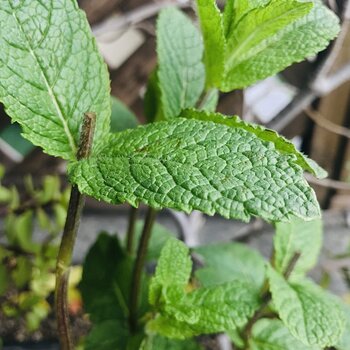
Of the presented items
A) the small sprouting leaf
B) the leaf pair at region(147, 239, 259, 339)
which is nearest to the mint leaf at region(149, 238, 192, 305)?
the leaf pair at region(147, 239, 259, 339)

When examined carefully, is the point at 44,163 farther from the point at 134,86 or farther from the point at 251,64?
the point at 251,64

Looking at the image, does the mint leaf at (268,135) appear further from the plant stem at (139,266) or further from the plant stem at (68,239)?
the plant stem at (139,266)

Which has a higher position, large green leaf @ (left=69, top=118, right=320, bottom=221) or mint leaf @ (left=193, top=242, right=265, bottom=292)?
large green leaf @ (left=69, top=118, right=320, bottom=221)

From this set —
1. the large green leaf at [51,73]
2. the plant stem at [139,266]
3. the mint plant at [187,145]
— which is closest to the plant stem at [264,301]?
the mint plant at [187,145]

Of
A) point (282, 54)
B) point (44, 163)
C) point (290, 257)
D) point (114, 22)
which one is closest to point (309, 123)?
point (114, 22)

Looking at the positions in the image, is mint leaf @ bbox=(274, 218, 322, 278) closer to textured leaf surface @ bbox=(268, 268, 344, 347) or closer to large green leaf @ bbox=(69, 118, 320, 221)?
textured leaf surface @ bbox=(268, 268, 344, 347)
